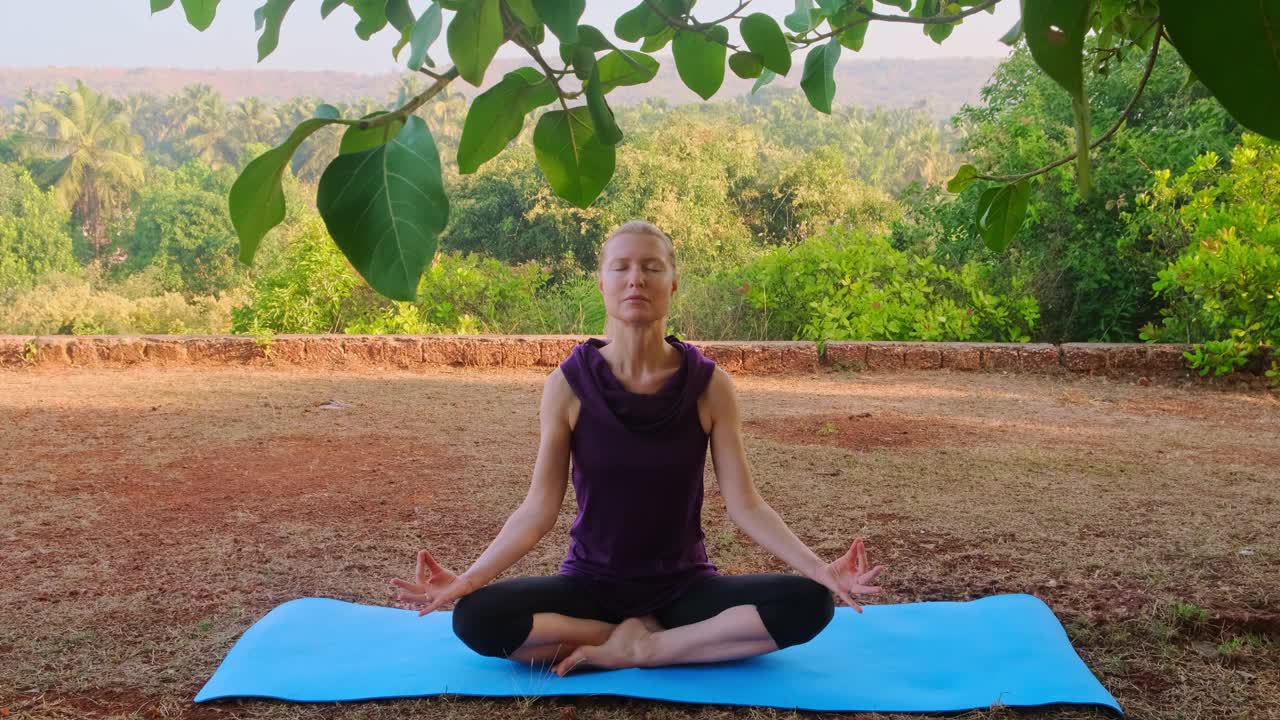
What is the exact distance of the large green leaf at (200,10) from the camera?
62 cm

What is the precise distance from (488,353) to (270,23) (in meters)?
6.53

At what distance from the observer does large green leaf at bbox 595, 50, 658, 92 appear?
2.42ft

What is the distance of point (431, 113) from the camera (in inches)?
1783

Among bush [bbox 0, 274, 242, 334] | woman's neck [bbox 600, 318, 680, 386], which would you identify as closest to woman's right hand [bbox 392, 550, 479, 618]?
woman's neck [bbox 600, 318, 680, 386]

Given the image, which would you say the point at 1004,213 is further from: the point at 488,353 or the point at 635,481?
the point at 488,353

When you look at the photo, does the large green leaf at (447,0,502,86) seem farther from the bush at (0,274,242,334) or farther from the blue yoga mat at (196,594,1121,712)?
the bush at (0,274,242,334)

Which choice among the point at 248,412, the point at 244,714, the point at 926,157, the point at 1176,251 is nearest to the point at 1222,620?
the point at 244,714

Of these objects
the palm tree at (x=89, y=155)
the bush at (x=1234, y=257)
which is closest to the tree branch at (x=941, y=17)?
the bush at (x=1234, y=257)

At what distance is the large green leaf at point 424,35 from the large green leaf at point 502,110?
5 centimetres

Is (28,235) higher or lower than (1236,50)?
lower

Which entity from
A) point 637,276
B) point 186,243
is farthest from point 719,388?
point 186,243

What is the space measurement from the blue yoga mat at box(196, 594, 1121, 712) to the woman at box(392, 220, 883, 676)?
2.9 inches

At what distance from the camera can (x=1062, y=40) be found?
0.32 metres

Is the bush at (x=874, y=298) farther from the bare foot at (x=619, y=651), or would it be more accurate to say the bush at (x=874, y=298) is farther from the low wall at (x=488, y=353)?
the bare foot at (x=619, y=651)
